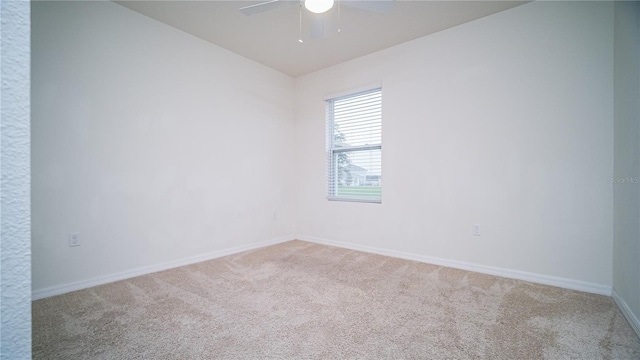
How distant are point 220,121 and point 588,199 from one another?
3616mm

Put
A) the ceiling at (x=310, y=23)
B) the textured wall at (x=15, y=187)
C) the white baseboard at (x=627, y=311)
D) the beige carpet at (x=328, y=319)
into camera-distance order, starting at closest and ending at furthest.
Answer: the textured wall at (x=15, y=187) → the beige carpet at (x=328, y=319) → the white baseboard at (x=627, y=311) → the ceiling at (x=310, y=23)

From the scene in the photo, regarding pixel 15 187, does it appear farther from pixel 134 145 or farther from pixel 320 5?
pixel 134 145

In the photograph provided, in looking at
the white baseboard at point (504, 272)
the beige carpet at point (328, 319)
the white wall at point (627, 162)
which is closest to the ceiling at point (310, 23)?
the white wall at point (627, 162)

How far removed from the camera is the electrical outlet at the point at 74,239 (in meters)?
2.26

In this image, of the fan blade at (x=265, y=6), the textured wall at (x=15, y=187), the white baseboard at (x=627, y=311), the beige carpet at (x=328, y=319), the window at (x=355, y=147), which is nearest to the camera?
the textured wall at (x=15, y=187)

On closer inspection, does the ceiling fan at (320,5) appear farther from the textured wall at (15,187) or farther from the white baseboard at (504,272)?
the white baseboard at (504,272)

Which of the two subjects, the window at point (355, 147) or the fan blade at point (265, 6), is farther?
the window at point (355, 147)

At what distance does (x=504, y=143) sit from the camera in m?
2.60

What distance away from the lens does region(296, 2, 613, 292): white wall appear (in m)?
2.25

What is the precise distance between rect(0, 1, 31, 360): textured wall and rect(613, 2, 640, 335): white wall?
2665 mm

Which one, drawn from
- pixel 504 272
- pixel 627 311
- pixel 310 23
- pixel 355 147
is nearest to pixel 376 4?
pixel 310 23

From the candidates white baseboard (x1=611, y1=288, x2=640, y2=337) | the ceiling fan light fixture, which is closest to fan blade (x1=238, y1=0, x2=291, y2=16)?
the ceiling fan light fixture

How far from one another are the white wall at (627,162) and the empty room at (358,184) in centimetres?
2

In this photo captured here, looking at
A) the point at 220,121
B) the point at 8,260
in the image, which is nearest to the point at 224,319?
the point at 8,260
